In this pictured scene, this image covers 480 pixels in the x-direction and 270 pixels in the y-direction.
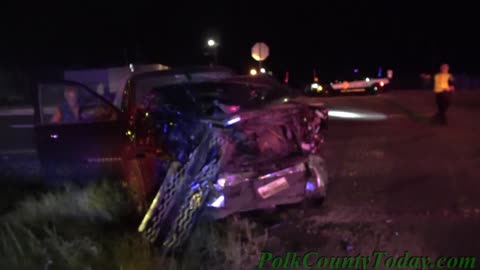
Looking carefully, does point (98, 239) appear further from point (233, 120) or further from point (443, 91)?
point (443, 91)

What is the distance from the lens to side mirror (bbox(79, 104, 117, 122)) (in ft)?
27.8

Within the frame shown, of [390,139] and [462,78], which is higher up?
[390,139]

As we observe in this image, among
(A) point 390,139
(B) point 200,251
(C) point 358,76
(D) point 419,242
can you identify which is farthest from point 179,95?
(C) point 358,76

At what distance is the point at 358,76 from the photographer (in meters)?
32.3

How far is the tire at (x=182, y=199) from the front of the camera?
5.79 meters

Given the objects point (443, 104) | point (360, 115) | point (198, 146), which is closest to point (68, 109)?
point (198, 146)

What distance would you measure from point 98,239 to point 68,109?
329cm

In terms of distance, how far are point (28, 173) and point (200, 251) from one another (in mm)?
5095

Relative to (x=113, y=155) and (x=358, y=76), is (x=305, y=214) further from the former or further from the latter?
(x=358, y=76)

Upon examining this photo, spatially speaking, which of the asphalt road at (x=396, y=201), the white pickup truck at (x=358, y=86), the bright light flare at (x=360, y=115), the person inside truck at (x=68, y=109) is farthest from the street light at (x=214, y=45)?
the person inside truck at (x=68, y=109)

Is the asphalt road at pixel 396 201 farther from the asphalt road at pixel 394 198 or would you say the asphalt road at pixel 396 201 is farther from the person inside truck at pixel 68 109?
the person inside truck at pixel 68 109

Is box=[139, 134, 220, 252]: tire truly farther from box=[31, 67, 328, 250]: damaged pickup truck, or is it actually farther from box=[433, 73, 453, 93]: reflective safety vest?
box=[433, 73, 453, 93]: reflective safety vest

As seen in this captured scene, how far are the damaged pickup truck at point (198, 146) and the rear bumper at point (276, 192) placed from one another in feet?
0.03

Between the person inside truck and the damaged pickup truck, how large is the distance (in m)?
0.03
